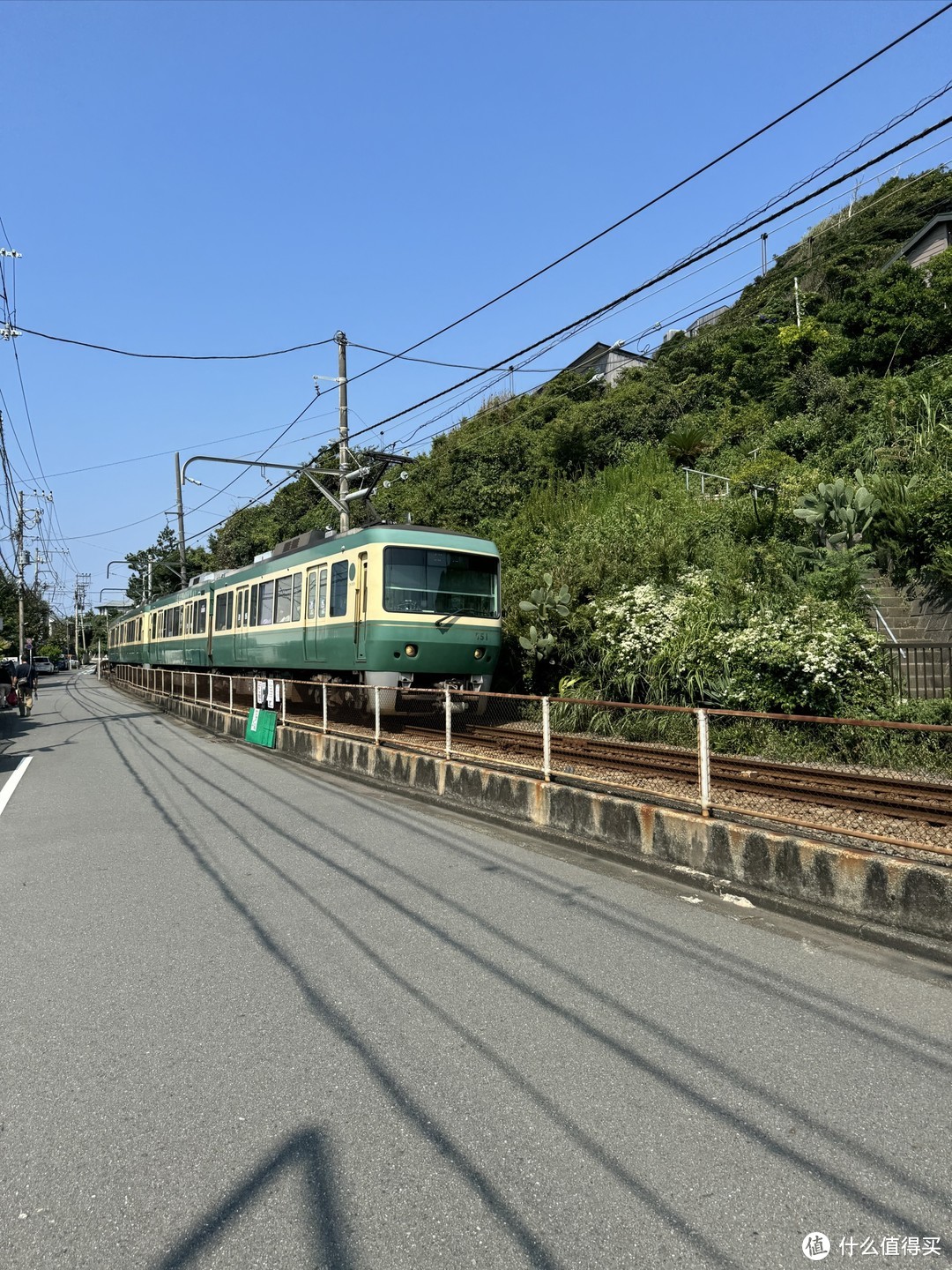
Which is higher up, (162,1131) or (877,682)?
(877,682)

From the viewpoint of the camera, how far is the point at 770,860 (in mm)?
5742

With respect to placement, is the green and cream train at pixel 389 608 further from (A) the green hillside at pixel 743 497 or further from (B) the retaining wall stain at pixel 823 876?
(B) the retaining wall stain at pixel 823 876

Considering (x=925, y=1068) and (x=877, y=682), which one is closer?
(x=925, y=1068)

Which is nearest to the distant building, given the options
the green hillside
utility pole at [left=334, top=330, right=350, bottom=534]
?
the green hillside

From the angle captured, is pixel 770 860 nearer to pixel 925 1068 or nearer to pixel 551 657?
pixel 925 1068

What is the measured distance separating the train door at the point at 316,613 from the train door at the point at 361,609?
1.39m

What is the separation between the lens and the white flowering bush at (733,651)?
10.9 meters

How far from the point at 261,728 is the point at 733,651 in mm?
8922

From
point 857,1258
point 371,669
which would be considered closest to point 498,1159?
point 857,1258

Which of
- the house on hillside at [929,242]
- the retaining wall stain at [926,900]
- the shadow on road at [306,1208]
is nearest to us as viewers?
the shadow on road at [306,1208]

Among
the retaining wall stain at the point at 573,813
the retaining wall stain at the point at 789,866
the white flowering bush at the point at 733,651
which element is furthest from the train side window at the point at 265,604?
the retaining wall stain at the point at 789,866

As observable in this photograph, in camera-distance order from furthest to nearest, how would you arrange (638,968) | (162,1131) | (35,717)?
(35,717) → (638,968) → (162,1131)

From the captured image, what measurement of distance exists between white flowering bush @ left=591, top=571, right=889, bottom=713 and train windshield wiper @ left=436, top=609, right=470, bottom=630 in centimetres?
219

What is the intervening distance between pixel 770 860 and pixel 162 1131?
4153 mm
